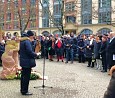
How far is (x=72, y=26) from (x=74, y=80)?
4800 cm

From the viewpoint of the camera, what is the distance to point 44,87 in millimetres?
10258

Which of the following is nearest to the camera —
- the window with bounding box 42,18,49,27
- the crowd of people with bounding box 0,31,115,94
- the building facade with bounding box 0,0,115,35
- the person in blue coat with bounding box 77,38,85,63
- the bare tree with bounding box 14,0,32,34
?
the crowd of people with bounding box 0,31,115,94

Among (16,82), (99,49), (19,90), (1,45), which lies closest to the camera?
(19,90)

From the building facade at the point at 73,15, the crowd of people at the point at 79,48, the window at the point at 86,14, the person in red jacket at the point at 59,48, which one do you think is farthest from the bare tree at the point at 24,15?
the person in red jacket at the point at 59,48

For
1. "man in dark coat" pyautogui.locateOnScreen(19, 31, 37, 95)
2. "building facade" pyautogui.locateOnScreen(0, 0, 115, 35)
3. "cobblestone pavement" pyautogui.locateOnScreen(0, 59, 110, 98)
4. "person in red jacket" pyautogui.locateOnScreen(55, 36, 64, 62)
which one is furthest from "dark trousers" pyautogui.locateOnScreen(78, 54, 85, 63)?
"building facade" pyautogui.locateOnScreen(0, 0, 115, 35)

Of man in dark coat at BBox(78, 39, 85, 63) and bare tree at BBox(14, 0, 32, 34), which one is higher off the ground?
bare tree at BBox(14, 0, 32, 34)

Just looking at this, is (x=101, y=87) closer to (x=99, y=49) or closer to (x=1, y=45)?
(x=99, y=49)

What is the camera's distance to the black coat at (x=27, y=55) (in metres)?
8.97

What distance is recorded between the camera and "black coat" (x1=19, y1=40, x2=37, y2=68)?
8969mm

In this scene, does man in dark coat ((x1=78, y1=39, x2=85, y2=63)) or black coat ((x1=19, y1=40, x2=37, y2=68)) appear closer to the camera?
black coat ((x1=19, y1=40, x2=37, y2=68))

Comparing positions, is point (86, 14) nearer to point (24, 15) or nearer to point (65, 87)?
point (24, 15)

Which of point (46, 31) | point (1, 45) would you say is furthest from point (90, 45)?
point (46, 31)

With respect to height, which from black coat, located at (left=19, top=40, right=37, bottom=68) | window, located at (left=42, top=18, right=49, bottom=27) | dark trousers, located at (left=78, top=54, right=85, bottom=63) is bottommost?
dark trousers, located at (left=78, top=54, right=85, bottom=63)

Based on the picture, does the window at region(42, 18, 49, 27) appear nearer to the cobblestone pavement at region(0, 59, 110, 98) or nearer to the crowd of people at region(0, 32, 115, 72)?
the crowd of people at region(0, 32, 115, 72)
